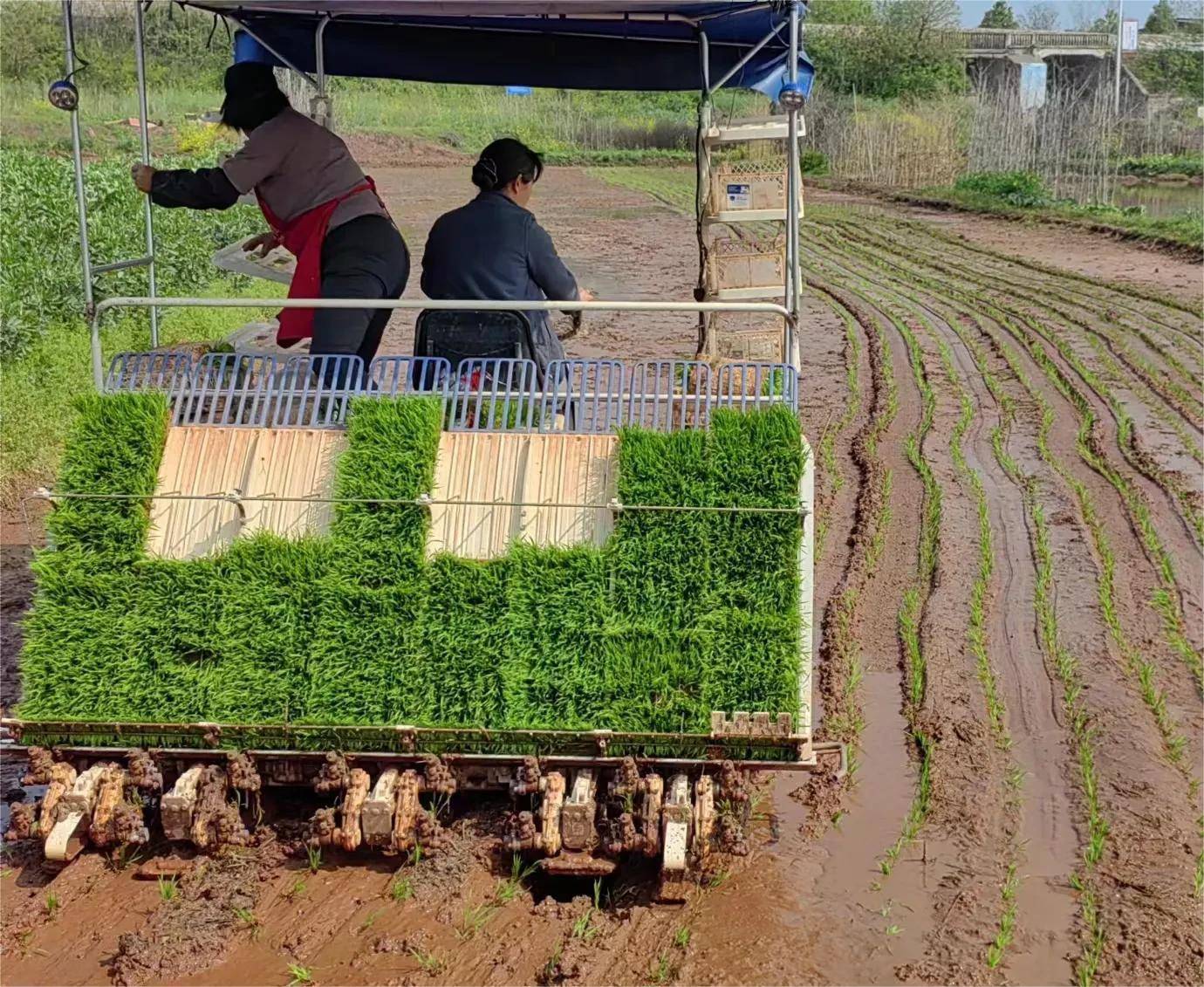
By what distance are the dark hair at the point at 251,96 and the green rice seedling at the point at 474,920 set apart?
3488 millimetres

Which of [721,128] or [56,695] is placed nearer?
[56,695]

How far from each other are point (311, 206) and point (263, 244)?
0.80m

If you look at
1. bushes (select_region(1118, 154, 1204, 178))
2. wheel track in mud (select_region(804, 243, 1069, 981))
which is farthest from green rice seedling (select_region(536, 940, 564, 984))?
bushes (select_region(1118, 154, 1204, 178))

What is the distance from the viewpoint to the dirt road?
457cm

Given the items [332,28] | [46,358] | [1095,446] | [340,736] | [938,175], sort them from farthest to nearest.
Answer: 1. [938,175]
2. [46,358]
3. [1095,446]
4. [332,28]
5. [340,736]

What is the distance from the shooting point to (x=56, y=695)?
5.11 meters

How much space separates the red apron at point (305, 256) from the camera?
Result: 633 cm

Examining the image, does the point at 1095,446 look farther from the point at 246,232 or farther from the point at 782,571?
the point at 246,232

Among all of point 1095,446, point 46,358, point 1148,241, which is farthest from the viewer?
point 1148,241

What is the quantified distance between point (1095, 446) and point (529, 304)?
274 inches

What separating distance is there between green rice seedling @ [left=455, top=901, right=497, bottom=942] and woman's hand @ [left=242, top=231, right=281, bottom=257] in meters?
3.52

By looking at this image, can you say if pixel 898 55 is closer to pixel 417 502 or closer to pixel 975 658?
pixel 975 658

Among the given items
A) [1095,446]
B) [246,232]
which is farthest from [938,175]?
[1095,446]

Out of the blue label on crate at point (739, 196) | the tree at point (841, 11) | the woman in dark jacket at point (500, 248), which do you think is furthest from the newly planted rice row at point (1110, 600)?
the tree at point (841, 11)
